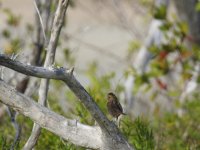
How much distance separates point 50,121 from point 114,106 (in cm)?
30

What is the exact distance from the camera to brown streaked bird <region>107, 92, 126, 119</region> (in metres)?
2.48

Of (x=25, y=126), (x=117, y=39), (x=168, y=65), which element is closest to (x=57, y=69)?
(x=25, y=126)

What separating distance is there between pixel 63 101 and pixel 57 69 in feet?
11.7

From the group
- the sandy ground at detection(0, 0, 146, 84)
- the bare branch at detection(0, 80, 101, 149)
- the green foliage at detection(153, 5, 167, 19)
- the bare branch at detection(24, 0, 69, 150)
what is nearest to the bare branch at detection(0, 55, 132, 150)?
the bare branch at detection(0, 80, 101, 149)

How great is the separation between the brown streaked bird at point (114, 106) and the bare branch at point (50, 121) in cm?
15

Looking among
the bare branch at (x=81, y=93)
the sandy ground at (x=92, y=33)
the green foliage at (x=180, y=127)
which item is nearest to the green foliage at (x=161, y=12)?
the green foliage at (x=180, y=127)

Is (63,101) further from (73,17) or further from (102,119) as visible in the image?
(73,17)

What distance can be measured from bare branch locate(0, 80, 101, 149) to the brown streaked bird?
15cm

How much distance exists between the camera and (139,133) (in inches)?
116

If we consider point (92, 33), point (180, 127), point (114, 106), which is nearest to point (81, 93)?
point (114, 106)

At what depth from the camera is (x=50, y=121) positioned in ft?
7.63

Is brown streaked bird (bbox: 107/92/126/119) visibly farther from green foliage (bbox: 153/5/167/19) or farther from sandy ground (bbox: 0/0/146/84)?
sandy ground (bbox: 0/0/146/84)

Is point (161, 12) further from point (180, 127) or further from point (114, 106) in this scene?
point (114, 106)

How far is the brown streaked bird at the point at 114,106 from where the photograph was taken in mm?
2480
